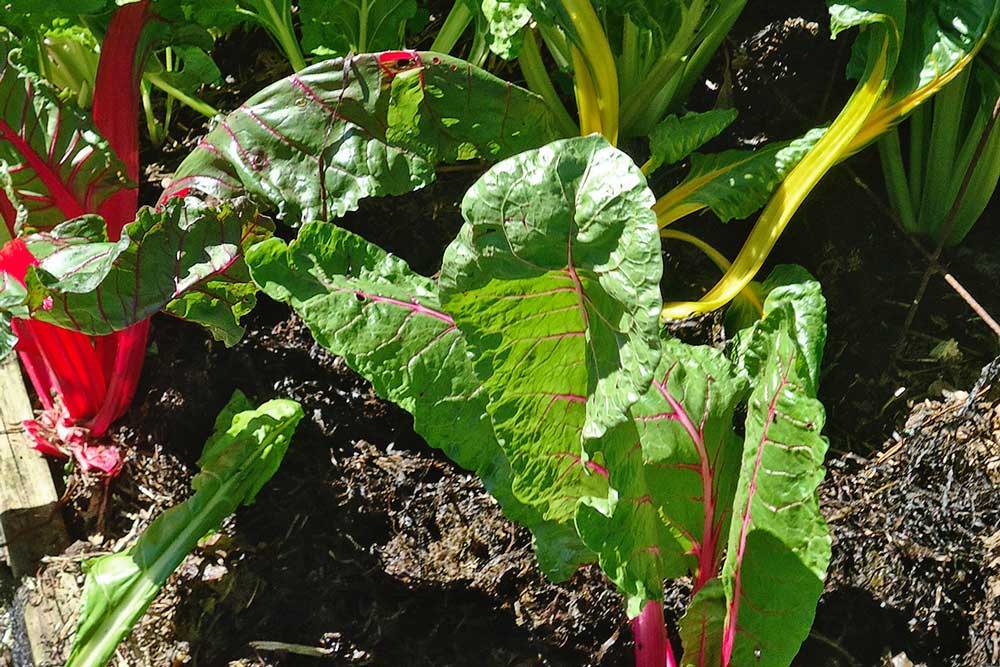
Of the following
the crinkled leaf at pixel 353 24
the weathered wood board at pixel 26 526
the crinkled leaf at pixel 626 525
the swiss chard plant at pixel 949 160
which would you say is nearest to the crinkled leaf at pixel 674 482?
Answer: the crinkled leaf at pixel 626 525

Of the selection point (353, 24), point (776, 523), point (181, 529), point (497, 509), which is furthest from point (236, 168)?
point (776, 523)

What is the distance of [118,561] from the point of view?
1554 millimetres

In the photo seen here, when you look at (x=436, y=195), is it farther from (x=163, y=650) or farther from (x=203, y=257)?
(x=163, y=650)

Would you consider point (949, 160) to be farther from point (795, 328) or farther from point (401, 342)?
point (401, 342)

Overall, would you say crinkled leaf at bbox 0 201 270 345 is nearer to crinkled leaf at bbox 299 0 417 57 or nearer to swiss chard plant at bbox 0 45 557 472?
swiss chard plant at bbox 0 45 557 472

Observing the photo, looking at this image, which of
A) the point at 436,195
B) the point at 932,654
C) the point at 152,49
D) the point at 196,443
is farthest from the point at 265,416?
the point at 932,654

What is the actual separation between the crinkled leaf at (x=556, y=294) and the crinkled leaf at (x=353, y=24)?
0.77m

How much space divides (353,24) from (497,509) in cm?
86

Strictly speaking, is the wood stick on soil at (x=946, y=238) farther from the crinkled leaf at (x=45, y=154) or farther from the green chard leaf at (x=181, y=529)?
the crinkled leaf at (x=45, y=154)

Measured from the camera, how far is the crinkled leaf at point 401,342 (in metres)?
1.42

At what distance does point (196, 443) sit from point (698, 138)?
3.11ft

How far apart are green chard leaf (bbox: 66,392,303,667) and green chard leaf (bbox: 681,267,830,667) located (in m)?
0.67

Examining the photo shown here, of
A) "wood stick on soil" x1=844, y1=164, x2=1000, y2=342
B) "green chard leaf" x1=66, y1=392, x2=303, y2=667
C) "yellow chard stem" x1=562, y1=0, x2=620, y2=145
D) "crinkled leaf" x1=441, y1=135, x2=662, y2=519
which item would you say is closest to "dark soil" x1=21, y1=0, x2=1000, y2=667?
"wood stick on soil" x1=844, y1=164, x2=1000, y2=342

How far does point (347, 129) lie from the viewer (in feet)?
5.30
